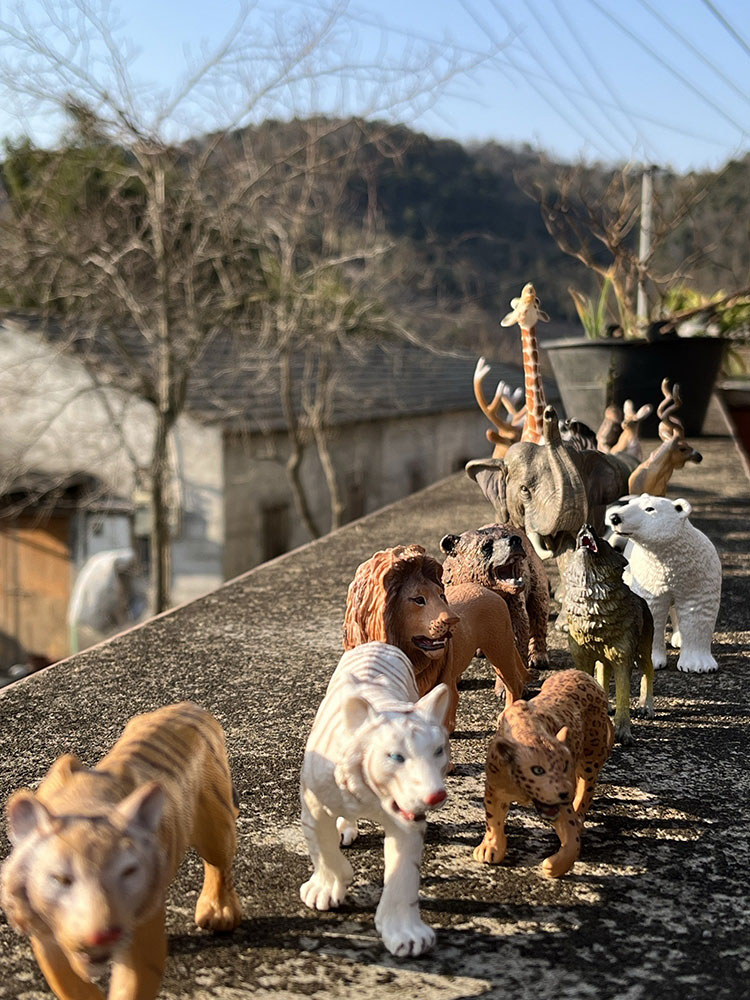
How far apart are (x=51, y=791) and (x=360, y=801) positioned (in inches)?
18.2

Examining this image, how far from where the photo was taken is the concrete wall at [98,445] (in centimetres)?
1149

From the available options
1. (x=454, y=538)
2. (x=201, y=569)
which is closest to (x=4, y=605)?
(x=201, y=569)

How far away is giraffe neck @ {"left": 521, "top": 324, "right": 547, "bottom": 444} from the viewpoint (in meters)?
3.02

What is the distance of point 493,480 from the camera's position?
3137 mm

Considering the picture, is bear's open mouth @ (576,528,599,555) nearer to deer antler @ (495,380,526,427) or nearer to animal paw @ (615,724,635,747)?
animal paw @ (615,724,635,747)

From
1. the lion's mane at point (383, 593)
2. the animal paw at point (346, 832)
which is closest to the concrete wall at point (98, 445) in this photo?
the lion's mane at point (383, 593)

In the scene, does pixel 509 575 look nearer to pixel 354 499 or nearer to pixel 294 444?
pixel 294 444

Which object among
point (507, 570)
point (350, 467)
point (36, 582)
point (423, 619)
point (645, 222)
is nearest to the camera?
point (423, 619)

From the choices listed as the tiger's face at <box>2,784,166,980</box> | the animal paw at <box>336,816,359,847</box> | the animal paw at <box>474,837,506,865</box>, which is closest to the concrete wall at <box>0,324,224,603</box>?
the animal paw at <box>336,816,359,847</box>

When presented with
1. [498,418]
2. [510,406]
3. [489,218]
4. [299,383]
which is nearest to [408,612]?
[498,418]

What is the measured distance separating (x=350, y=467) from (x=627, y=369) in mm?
8108

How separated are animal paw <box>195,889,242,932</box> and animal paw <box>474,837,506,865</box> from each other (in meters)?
0.46

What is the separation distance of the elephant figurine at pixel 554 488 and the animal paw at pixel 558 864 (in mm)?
1153

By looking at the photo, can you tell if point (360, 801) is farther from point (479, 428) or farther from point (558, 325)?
point (558, 325)
